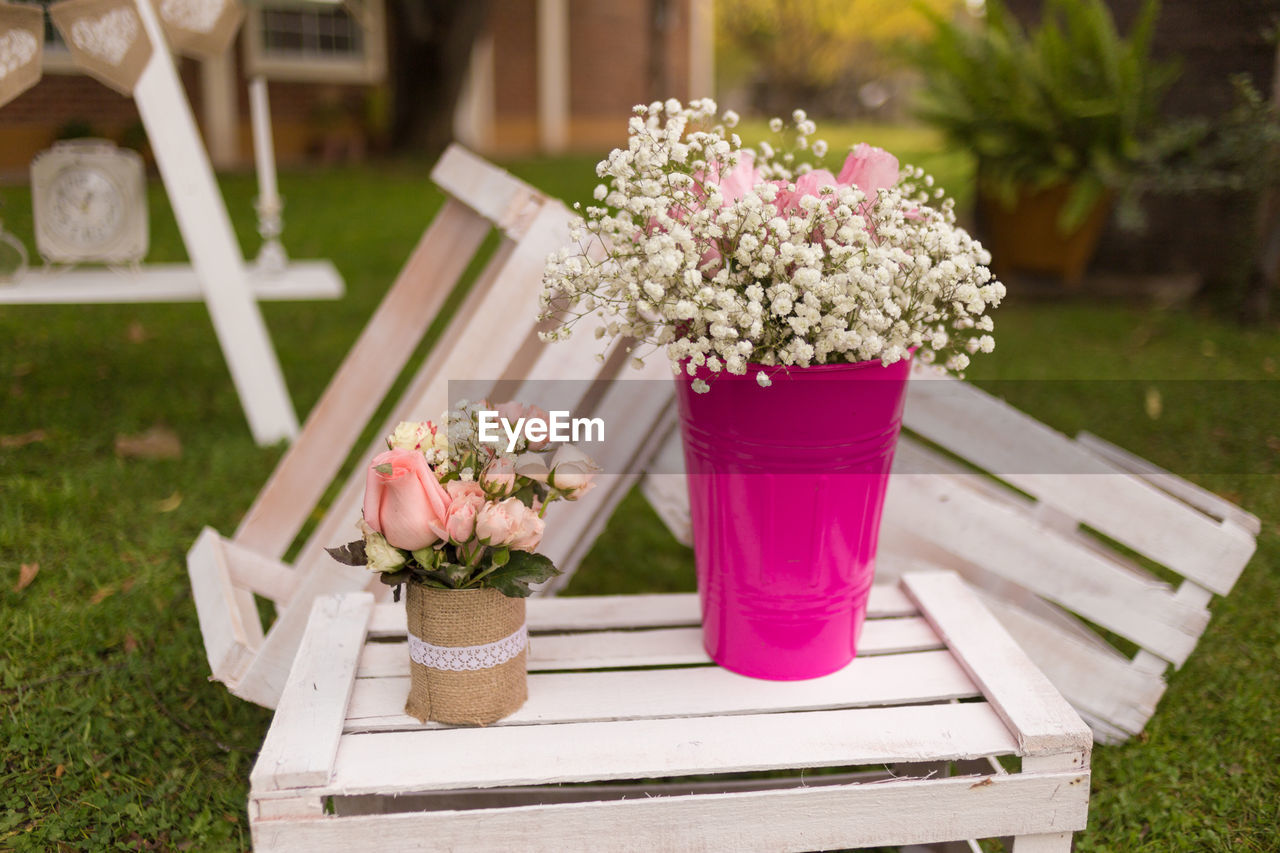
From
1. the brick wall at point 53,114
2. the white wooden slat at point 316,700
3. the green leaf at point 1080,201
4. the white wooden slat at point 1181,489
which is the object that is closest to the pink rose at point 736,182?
the white wooden slat at point 316,700

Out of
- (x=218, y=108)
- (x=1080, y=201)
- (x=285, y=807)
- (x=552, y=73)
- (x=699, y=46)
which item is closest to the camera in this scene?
(x=285, y=807)

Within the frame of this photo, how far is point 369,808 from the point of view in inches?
63.2

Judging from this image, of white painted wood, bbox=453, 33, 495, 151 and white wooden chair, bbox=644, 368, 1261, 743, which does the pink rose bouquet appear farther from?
white painted wood, bbox=453, 33, 495, 151

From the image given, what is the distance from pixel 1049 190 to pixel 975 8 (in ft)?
3.18

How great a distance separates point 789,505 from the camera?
5.16 ft

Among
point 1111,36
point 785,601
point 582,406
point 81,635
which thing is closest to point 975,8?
point 1111,36

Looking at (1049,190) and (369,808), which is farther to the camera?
(1049,190)

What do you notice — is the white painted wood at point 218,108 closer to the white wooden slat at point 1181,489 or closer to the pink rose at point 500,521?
the white wooden slat at point 1181,489

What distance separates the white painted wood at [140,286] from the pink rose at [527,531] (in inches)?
86.1

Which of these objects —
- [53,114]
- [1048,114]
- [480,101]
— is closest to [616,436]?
[1048,114]

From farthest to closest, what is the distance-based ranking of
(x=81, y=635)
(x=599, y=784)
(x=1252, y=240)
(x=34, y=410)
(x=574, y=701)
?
(x=1252, y=240) < (x=34, y=410) < (x=81, y=635) < (x=599, y=784) < (x=574, y=701)

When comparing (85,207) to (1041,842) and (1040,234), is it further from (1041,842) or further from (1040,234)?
(1040,234)

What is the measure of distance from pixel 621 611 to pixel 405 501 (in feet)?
2.21

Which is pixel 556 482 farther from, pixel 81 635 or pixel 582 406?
pixel 81 635
